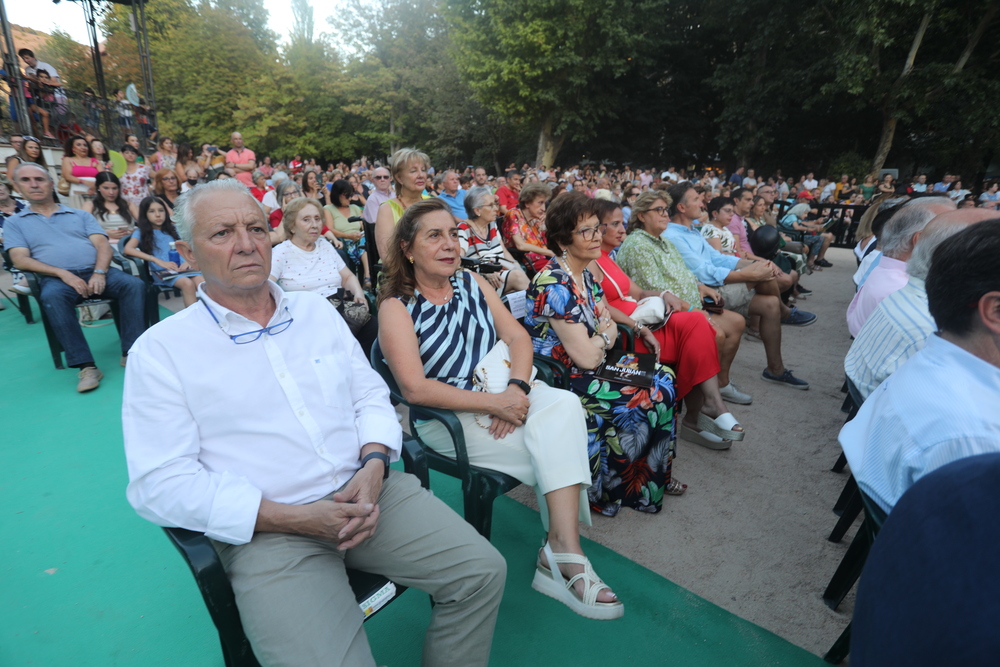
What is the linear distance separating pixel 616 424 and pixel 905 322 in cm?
116

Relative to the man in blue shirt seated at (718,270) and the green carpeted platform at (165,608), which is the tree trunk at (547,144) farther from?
the green carpeted platform at (165,608)

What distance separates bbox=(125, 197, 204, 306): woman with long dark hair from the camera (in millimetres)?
4148

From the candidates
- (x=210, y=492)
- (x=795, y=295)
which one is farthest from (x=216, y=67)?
(x=210, y=492)

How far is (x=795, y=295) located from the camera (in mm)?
6309

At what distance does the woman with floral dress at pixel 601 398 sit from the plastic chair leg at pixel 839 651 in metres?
0.85

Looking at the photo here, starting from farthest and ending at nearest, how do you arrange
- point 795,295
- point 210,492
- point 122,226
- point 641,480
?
1. point 795,295
2. point 122,226
3. point 641,480
4. point 210,492

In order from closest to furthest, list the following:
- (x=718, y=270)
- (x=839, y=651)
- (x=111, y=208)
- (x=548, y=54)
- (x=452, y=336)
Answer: (x=839, y=651)
(x=452, y=336)
(x=718, y=270)
(x=111, y=208)
(x=548, y=54)

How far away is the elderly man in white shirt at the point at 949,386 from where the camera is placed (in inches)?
42.1

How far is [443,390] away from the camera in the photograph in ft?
6.06

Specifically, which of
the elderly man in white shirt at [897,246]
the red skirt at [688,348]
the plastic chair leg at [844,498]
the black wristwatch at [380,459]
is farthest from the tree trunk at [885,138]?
the black wristwatch at [380,459]

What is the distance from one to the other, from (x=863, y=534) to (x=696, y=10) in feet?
96.8

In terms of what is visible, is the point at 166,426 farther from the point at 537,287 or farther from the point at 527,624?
the point at 537,287

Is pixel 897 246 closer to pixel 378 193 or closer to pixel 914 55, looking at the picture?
pixel 378 193

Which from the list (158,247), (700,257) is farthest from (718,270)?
(158,247)
